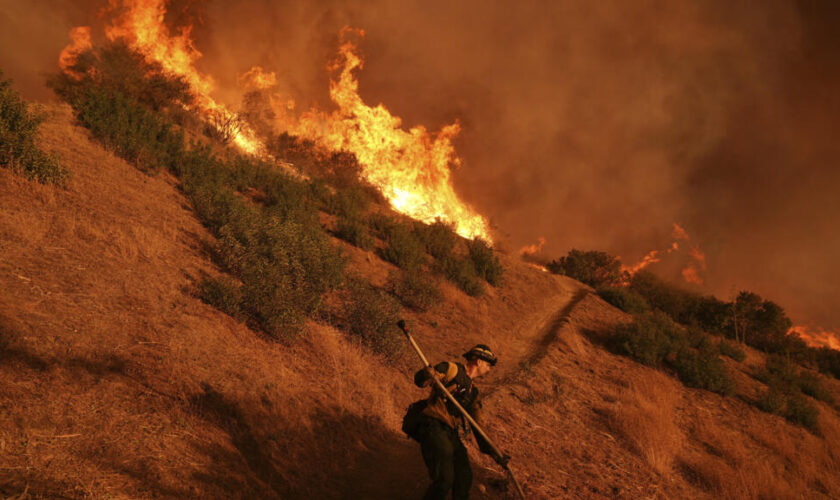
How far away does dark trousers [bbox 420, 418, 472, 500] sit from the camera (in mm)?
3561

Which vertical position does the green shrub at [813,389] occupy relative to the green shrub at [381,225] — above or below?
above

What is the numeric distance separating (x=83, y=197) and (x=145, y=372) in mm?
6170

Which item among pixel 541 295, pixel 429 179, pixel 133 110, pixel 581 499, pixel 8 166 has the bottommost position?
pixel 8 166

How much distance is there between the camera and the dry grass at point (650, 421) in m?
7.50

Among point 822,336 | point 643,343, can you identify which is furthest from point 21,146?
point 822,336

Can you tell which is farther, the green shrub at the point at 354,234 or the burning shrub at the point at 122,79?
the burning shrub at the point at 122,79

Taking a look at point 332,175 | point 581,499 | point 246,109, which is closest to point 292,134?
point 246,109

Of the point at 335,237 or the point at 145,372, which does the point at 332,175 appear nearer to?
the point at 335,237

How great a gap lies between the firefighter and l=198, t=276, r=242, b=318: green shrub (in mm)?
4524

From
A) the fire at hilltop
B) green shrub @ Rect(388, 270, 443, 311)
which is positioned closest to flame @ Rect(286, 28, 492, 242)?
the fire at hilltop

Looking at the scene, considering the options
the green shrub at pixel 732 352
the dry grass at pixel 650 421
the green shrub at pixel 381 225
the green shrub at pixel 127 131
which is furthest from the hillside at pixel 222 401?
the green shrub at pixel 381 225

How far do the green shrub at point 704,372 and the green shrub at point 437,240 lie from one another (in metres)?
10.5

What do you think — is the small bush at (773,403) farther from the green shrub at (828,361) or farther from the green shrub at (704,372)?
the green shrub at (828,361)

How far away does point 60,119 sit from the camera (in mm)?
11961
